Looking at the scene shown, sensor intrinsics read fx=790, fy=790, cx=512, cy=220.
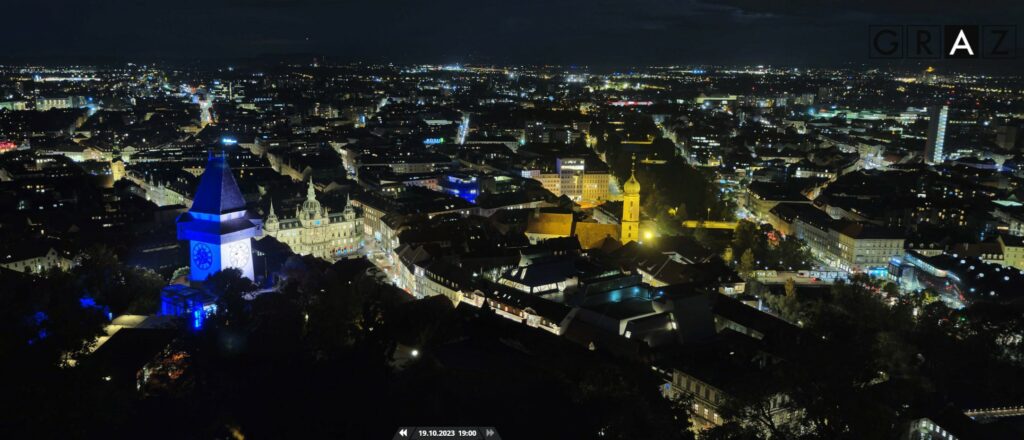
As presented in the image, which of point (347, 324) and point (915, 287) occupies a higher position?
point (347, 324)

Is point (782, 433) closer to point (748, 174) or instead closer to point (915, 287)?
point (915, 287)

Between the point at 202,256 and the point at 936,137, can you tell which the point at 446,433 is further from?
the point at 936,137

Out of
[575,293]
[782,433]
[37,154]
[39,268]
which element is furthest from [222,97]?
[782,433]

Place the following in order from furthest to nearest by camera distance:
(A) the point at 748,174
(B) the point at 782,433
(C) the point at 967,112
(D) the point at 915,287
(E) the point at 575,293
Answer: (C) the point at 967,112, (A) the point at 748,174, (D) the point at 915,287, (E) the point at 575,293, (B) the point at 782,433

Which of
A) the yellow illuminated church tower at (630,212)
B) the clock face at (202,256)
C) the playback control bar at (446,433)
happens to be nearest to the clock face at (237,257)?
the clock face at (202,256)

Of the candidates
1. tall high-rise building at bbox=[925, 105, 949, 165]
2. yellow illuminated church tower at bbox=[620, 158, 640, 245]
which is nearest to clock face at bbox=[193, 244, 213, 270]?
yellow illuminated church tower at bbox=[620, 158, 640, 245]

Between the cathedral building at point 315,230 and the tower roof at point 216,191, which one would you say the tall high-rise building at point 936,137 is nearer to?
the cathedral building at point 315,230
